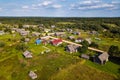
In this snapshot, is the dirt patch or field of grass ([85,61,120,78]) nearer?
field of grass ([85,61,120,78])

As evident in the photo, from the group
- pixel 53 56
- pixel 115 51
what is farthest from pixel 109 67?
pixel 53 56

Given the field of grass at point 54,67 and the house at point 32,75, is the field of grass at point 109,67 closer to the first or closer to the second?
the field of grass at point 54,67

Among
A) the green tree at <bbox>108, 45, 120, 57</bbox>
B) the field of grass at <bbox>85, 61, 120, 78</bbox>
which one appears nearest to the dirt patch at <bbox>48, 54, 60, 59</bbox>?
the field of grass at <bbox>85, 61, 120, 78</bbox>

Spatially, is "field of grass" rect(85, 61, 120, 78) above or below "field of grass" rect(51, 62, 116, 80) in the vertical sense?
above

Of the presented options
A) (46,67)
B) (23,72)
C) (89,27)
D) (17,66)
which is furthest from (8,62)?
(89,27)

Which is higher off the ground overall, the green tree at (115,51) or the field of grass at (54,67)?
the green tree at (115,51)

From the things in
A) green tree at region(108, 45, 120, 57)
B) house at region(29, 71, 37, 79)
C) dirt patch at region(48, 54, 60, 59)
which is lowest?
house at region(29, 71, 37, 79)

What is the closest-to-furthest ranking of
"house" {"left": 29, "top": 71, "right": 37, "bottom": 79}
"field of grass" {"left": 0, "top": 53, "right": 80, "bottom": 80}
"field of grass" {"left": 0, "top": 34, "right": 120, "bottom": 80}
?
"house" {"left": 29, "top": 71, "right": 37, "bottom": 79} → "field of grass" {"left": 0, "top": 34, "right": 120, "bottom": 80} → "field of grass" {"left": 0, "top": 53, "right": 80, "bottom": 80}

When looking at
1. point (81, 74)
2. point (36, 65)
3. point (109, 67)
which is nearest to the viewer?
point (81, 74)

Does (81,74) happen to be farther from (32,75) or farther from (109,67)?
(32,75)

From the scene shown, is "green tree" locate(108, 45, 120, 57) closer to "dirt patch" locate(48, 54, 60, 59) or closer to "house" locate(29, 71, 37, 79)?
"dirt patch" locate(48, 54, 60, 59)

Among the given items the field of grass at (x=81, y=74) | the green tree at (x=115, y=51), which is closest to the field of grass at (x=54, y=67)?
the field of grass at (x=81, y=74)
